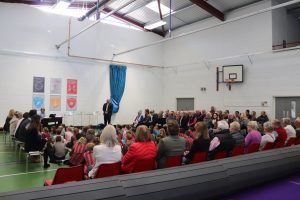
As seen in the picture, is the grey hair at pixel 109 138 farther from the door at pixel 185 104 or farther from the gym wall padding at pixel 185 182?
the door at pixel 185 104

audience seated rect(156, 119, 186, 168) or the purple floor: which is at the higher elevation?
audience seated rect(156, 119, 186, 168)

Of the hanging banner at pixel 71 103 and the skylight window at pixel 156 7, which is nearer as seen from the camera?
the hanging banner at pixel 71 103

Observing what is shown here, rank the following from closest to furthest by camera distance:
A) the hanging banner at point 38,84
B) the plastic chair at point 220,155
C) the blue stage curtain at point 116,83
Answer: the plastic chair at point 220,155, the hanging banner at point 38,84, the blue stage curtain at point 116,83

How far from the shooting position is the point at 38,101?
34.0 ft

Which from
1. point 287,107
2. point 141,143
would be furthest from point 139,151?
point 287,107

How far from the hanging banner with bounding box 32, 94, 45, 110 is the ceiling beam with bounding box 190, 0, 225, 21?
720 cm

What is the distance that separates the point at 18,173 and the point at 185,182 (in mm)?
3654

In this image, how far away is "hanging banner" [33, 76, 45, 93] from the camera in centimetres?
1028

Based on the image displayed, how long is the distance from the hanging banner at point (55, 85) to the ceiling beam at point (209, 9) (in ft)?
21.1

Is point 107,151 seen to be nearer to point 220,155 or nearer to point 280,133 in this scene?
point 220,155

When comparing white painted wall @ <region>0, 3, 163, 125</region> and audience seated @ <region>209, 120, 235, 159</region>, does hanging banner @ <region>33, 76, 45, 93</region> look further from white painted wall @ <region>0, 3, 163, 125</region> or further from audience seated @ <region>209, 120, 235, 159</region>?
audience seated @ <region>209, 120, 235, 159</region>

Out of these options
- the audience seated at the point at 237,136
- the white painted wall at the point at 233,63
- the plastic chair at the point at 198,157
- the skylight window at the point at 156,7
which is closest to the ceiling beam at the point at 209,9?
the white painted wall at the point at 233,63

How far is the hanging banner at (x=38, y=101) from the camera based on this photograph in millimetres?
10281

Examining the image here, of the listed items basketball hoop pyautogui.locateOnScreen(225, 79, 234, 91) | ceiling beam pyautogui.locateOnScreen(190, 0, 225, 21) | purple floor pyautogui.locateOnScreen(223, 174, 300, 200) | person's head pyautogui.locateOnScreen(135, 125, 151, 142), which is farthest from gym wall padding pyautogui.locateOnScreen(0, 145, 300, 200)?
ceiling beam pyautogui.locateOnScreen(190, 0, 225, 21)
